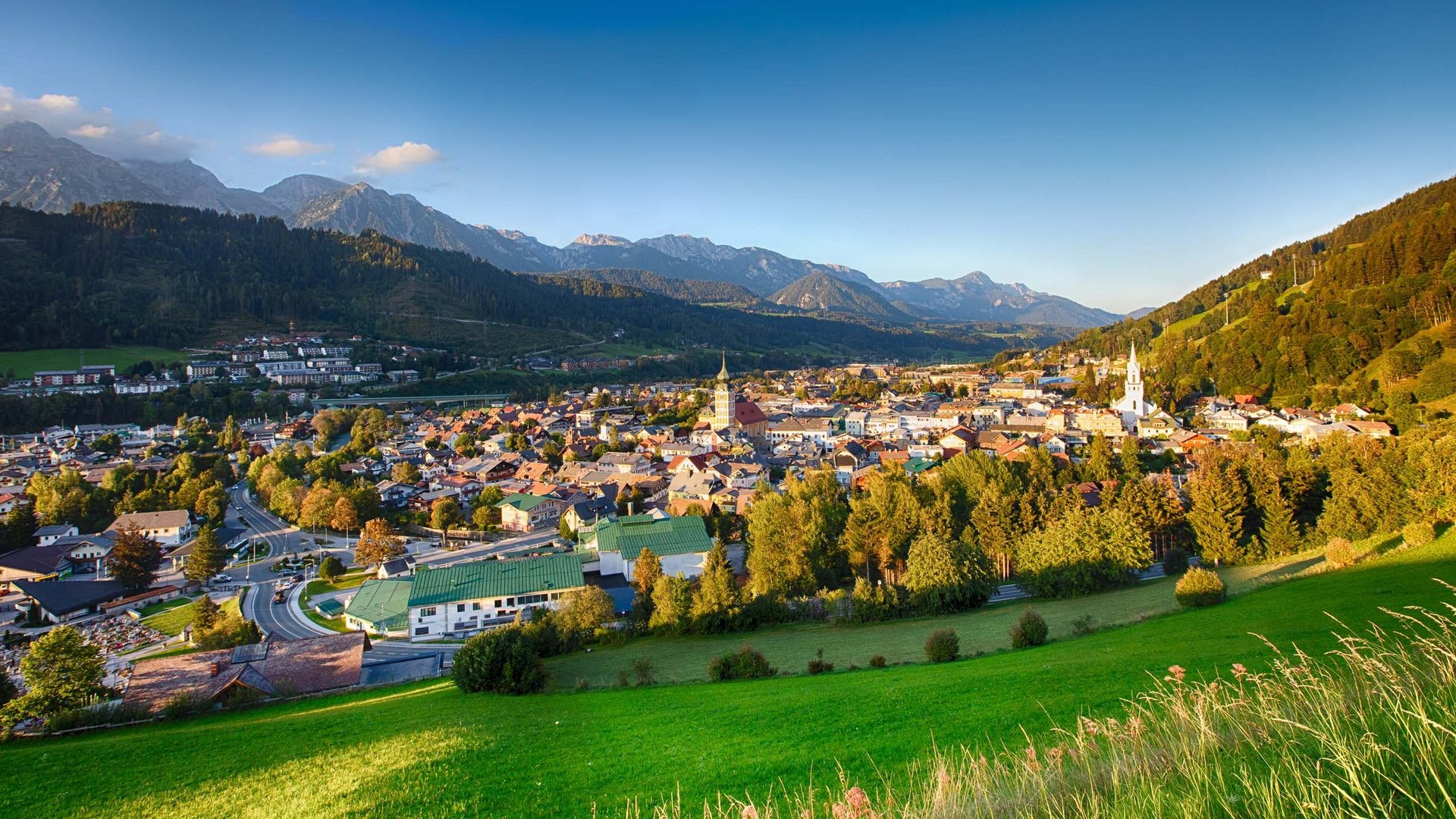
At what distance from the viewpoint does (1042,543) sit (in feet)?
66.6

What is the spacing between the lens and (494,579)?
2316 centimetres

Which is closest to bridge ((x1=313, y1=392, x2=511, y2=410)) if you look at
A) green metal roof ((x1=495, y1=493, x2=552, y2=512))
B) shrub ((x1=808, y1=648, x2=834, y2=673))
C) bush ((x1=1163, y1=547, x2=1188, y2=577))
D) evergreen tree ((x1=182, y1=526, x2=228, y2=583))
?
green metal roof ((x1=495, y1=493, x2=552, y2=512))

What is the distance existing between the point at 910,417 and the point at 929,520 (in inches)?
1365

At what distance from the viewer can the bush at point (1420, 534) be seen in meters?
14.9

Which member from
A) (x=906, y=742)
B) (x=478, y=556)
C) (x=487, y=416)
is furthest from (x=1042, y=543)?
(x=487, y=416)

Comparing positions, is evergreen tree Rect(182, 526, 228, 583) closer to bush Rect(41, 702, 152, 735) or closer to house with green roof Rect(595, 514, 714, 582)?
bush Rect(41, 702, 152, 735)

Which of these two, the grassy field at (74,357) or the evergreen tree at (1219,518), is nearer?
the evergreen tree at (1219,518)

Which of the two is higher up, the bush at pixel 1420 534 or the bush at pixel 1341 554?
the bush at pixel 1420 534

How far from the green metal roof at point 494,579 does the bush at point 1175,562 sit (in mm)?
18738

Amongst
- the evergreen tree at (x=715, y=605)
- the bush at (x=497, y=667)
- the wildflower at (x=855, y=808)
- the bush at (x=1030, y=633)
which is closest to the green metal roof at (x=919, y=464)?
the evergreen tree at (x=715, y=605)

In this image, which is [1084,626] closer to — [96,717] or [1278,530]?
[1278,530]

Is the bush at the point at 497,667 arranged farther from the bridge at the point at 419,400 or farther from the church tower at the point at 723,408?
the bridge at the point at 419,400

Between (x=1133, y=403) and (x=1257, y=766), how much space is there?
56.3 metres

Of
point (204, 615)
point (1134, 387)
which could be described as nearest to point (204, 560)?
point (204, 615)
